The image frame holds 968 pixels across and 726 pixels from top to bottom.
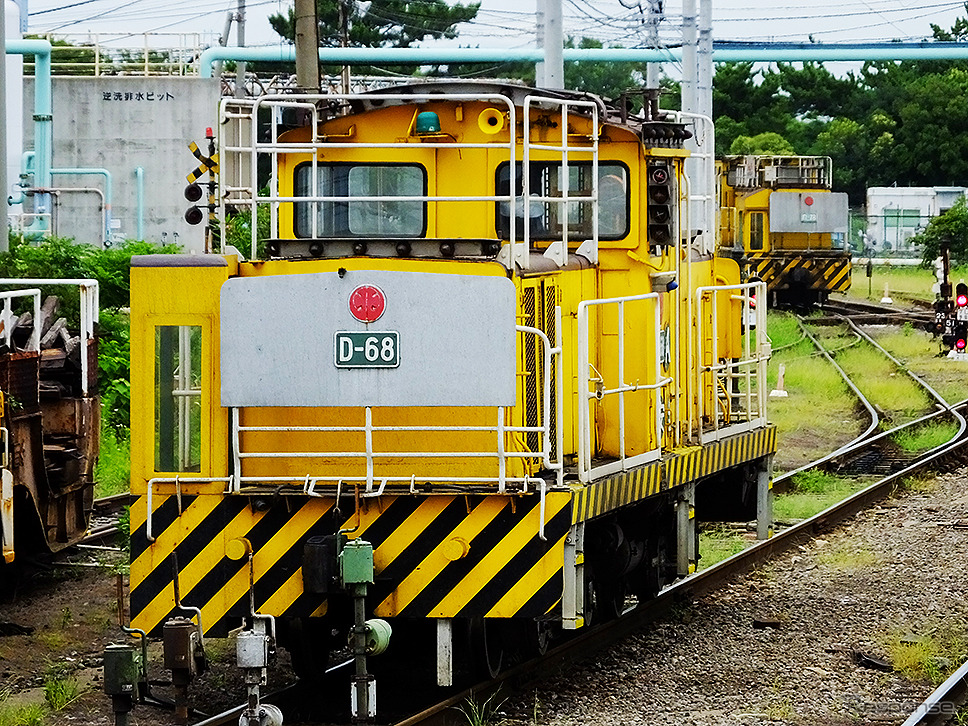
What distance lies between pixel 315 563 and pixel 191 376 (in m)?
1.13

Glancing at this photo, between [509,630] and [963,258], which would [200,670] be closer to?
[509,630]

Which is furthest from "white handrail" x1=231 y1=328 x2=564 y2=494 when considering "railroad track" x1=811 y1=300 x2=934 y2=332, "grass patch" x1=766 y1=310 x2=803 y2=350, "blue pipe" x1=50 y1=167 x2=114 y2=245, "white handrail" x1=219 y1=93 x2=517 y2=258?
"blue pipe" x1=50 y1=167 x2=114 y2=245

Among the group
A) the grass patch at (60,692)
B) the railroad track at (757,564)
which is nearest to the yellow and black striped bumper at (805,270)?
the railroad track at (757,564)

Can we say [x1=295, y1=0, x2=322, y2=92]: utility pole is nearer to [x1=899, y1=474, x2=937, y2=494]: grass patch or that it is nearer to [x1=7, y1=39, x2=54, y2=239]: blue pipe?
[x1=899, y1=474, x2=937, y2=494]: grass patch

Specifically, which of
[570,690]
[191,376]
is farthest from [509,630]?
[191,376]

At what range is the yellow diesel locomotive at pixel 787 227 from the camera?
123 feet

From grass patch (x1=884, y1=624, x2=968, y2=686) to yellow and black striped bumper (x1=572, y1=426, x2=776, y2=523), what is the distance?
5.01 ft

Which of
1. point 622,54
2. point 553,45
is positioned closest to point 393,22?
point 622,54

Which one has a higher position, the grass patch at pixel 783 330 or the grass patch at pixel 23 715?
the grass patch at pixel 783 330

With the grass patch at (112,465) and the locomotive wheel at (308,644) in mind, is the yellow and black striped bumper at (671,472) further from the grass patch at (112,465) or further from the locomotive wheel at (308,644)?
the grass patch at (112,465)

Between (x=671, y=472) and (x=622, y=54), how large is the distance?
1636 inches

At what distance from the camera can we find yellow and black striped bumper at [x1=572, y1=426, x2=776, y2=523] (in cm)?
794

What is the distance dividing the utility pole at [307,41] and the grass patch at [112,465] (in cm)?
369

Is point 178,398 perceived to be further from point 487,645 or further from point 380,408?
point 487,645
